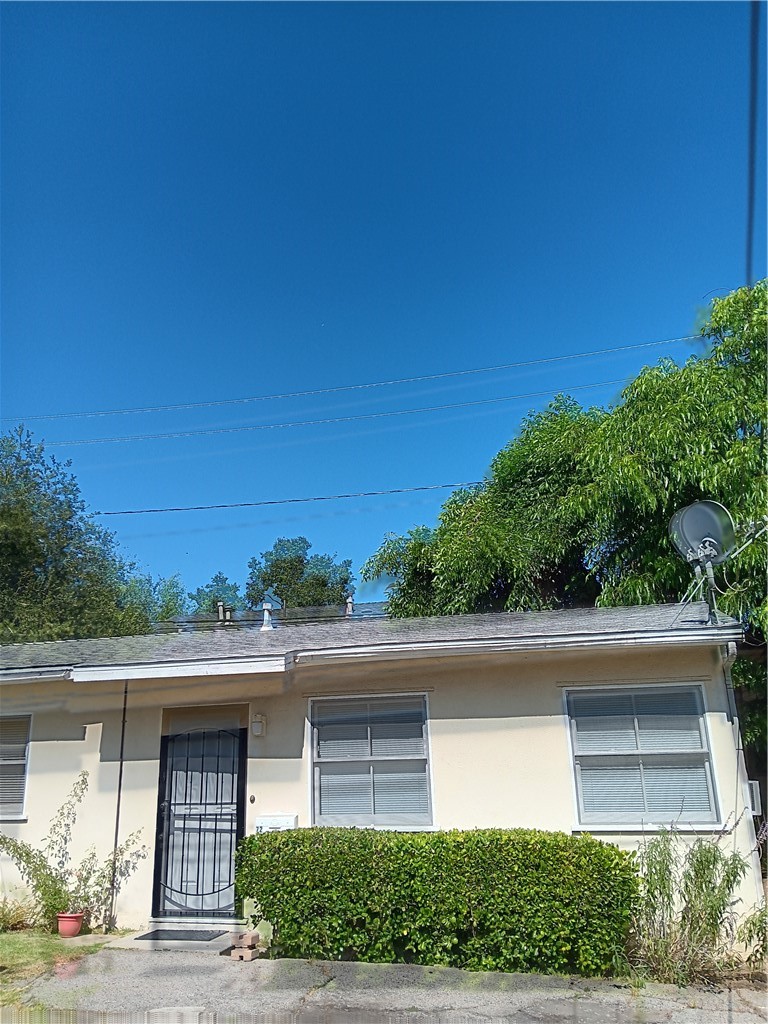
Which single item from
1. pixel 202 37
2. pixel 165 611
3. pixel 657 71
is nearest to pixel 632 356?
pixel 657 71

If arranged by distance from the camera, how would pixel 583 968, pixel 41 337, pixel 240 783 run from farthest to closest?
pixel 41 337
pixel 240 783
pixel 583 968

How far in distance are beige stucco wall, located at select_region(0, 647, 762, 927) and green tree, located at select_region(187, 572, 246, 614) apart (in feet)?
82.2

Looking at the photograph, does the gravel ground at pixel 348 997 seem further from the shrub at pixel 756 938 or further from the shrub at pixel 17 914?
the shrub at pixel 17 914

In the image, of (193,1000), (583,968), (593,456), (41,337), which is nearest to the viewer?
(193,1000)

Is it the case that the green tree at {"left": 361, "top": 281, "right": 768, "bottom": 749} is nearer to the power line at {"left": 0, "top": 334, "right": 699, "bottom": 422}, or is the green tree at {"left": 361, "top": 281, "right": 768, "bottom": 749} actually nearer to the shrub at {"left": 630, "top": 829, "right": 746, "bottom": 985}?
the power line at {"left": 0, "top": 334, "right": 699, "bottom": 422}

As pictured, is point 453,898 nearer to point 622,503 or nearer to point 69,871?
point 69,871

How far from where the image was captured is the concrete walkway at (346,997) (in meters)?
5.38

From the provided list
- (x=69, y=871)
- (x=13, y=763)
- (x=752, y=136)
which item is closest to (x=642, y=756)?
(x=752, y=136)

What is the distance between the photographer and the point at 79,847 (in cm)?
844

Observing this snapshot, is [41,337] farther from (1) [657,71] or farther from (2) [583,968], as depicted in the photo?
(2) [583,968]

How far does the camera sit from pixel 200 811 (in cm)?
856

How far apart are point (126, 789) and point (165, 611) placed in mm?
23058

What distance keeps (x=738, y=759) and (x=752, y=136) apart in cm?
557

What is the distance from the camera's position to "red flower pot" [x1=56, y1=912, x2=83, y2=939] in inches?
304
